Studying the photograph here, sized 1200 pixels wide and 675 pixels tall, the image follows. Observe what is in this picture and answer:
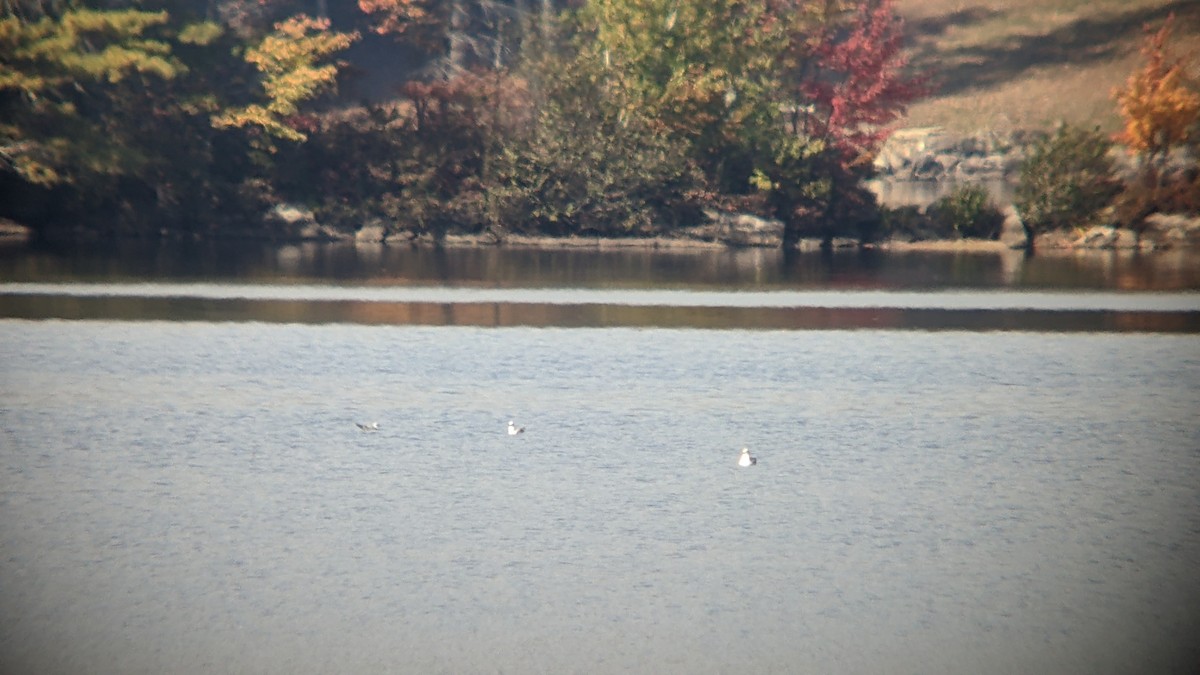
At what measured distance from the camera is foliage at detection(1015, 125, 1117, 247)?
33781 millimetres

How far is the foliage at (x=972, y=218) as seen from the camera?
1331 inches

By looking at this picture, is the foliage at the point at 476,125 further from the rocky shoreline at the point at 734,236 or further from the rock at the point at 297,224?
the rocky shoreline at the point at 734,236

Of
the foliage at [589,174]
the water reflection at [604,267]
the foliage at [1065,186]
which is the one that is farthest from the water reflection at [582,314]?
the foliage at [1065,186]

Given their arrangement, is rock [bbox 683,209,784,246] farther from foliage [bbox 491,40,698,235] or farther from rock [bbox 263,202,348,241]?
rock [bbox 263,202,348,241]

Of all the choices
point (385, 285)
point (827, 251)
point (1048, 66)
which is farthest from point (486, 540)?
point (1048, 66)

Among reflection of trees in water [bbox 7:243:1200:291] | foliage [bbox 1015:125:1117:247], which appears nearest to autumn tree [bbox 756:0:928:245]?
reflection of trees in water [bbox 7:243:1200:291]

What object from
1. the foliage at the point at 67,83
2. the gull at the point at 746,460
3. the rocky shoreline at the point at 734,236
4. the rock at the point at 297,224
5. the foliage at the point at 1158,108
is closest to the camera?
the gull at the point at 746,460

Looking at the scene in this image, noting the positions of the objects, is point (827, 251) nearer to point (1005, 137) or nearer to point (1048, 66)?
point (1005, 137)

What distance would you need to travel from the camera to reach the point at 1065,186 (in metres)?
33.6

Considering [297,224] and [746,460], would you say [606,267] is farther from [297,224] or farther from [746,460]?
[746,460]

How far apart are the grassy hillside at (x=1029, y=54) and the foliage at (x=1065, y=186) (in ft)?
75.6

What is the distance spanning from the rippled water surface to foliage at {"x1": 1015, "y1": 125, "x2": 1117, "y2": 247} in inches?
858

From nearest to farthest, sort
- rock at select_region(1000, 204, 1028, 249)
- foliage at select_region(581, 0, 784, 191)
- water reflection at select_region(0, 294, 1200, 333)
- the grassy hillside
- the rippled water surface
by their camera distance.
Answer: the rippled water surface
water reflection at select_region(0, 294, 1200, 333)
rock at select_region(1000, 204, 1028, 249)
foliage at select_region(581, 0, 784, 191)
the grassy hillside

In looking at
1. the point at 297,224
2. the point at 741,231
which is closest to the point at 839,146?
the point at 741,231
